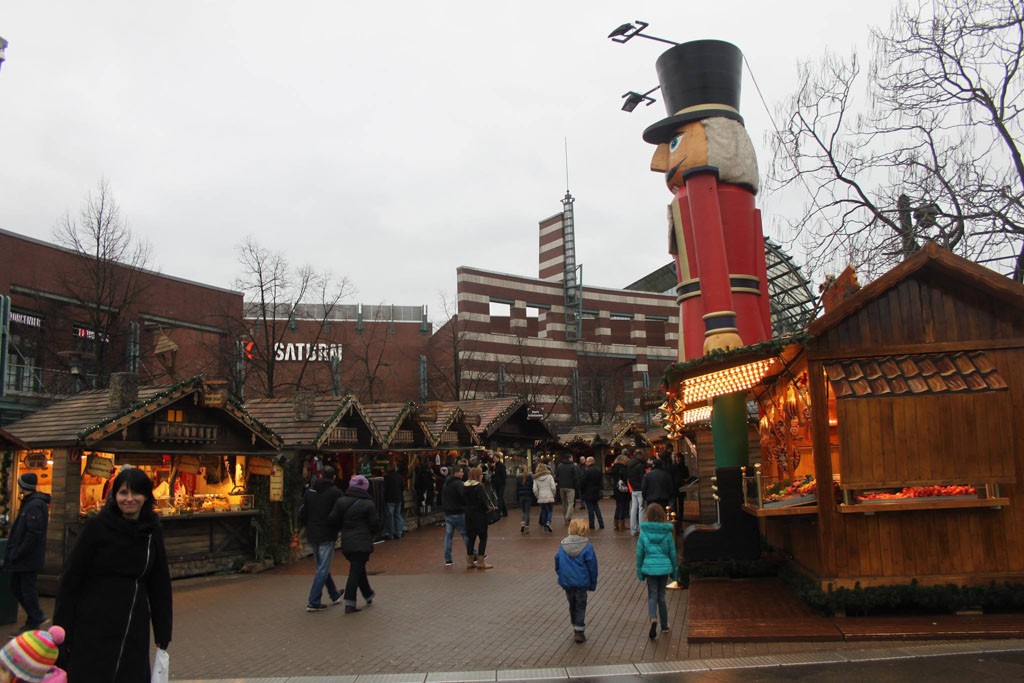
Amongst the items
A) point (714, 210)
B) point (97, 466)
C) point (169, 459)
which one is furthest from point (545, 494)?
point (97, 466)

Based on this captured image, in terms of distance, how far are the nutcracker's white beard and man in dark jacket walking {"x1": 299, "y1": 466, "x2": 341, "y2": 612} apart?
8040 mm

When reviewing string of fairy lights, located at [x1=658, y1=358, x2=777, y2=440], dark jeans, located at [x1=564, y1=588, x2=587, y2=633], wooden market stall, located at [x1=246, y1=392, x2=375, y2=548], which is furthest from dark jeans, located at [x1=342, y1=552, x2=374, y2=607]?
wooden market stall, located at [x1=246, y1=392, x2=375, y2=548]

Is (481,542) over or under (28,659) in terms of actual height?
under

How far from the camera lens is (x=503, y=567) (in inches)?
585

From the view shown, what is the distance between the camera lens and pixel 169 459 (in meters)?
15.4

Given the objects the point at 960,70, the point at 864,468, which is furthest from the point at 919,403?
the point at 960,70

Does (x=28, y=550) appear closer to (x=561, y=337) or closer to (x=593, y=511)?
(x=593, y=511)

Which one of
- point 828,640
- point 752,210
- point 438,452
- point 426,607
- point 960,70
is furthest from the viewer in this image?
point 438,452

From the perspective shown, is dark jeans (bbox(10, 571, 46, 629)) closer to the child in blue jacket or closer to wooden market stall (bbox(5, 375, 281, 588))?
wooden market stall (bbox(5, 375, 281, 588))

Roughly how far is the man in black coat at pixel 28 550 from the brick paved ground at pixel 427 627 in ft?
5.74

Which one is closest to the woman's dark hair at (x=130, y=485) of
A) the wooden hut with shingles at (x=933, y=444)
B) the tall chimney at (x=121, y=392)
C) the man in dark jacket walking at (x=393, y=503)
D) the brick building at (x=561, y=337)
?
the wooden hut with shingles at (x=933, y=444)

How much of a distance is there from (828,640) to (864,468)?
191cm

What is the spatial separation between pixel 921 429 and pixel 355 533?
7193mm

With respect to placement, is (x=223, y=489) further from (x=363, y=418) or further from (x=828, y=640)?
(x=828, y=640)
